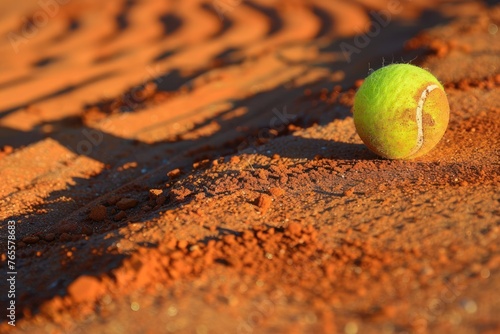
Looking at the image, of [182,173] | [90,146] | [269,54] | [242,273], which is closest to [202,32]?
[269,54]

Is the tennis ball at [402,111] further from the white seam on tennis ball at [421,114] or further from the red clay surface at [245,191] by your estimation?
the red clay surface at [245,191]

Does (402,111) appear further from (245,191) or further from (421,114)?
(245,191)

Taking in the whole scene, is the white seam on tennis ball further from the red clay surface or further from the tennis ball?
the red clay surface

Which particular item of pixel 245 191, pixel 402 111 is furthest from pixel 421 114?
pixel 245 191

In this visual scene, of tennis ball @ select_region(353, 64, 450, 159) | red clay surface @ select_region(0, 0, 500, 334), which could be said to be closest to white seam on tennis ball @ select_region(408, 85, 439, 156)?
tennis ball @ select_region(353, 64, 450, 159)

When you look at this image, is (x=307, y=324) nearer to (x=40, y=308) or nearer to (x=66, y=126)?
(x=40, y=308)

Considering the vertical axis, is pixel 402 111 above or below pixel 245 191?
above
